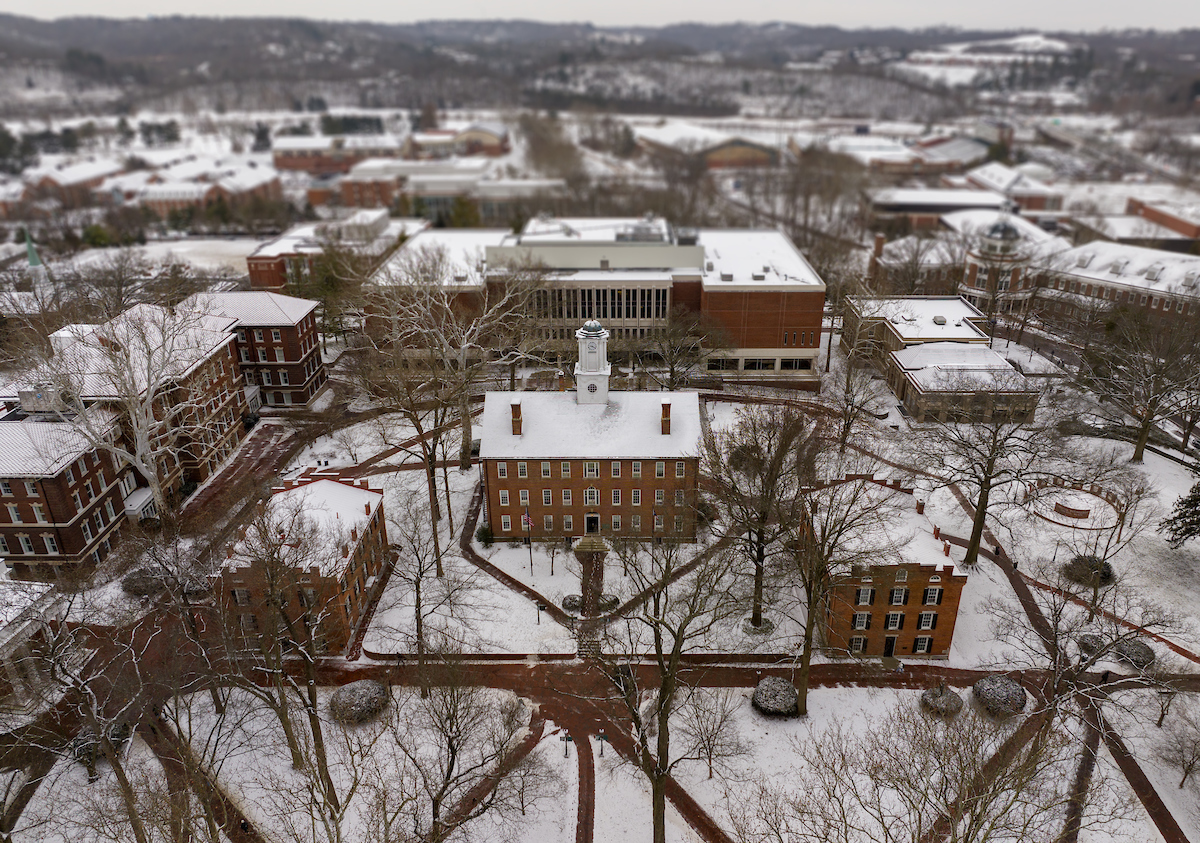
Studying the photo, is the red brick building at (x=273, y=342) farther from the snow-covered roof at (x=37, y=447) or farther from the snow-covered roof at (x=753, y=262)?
the snow-covered roof at (x=753, y=262)

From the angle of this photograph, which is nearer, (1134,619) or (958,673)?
(958,673)

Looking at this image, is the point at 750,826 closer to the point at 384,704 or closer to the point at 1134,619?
the point at 384,704

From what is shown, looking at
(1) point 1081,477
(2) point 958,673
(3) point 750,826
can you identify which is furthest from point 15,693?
(1) point 1081,477

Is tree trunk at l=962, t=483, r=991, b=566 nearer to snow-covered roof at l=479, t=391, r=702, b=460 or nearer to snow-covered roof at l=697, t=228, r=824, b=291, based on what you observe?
snow-covered roof at l=479, t=391, r=702, b=460

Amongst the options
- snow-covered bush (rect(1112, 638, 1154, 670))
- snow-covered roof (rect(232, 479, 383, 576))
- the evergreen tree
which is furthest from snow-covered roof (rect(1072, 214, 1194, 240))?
snow-covered roof (rect(232, 479, 383, 576))

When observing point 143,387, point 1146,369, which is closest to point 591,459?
point 143,387
